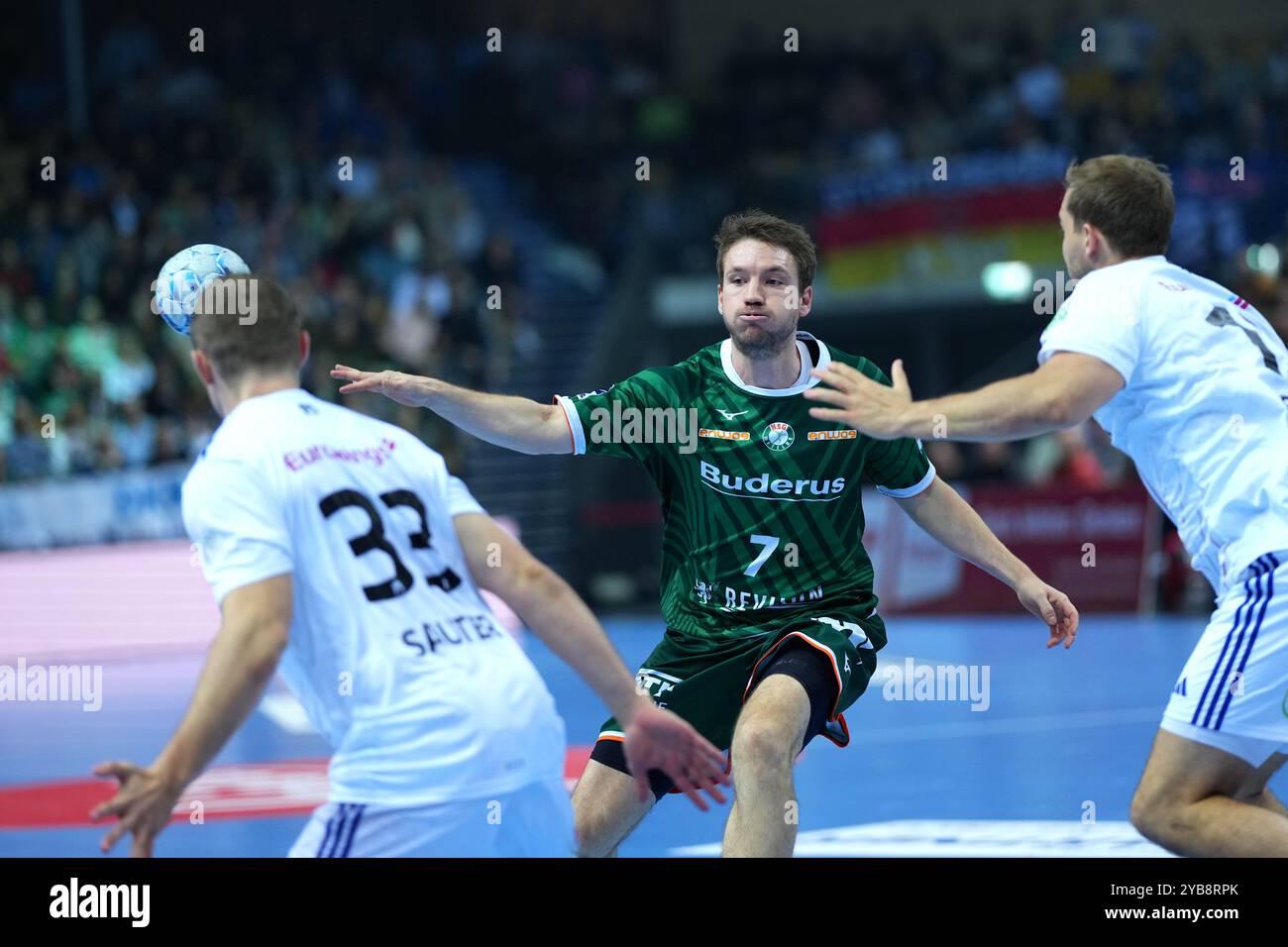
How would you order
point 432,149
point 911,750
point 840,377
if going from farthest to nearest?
point 432,149
point 911,750
point 840,377

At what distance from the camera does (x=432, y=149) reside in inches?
1071

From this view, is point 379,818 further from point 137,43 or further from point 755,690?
point 137,43

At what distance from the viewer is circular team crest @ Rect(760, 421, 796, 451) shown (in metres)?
5.61

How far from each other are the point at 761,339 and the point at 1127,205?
1.25 meters

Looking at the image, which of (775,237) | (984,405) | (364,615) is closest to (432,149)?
(775,237)

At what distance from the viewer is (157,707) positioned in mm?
12805

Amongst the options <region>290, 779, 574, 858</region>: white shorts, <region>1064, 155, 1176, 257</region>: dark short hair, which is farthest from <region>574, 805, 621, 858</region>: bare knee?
<region>1064, 155, 1176, 257</region>: dark short hair

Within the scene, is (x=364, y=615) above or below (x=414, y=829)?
above

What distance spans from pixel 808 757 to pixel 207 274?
19.0 ft

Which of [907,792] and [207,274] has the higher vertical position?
[207,274]

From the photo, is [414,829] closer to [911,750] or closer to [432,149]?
[911,750]

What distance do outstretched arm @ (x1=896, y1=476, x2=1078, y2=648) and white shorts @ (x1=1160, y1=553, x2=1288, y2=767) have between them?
2.30 feet

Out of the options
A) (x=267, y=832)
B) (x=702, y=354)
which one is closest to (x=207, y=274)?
(x=702, y=354)

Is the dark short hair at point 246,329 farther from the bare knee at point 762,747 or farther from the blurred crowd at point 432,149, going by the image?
the blurred crowd at point 432,149
